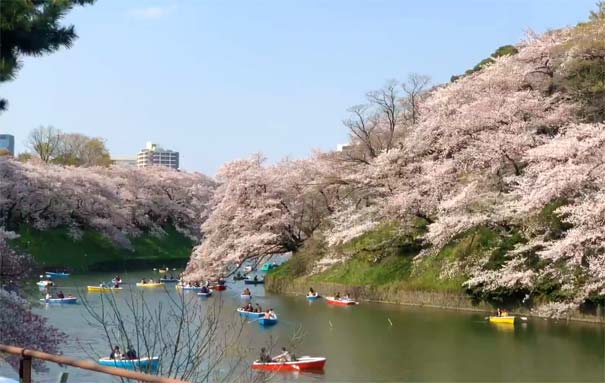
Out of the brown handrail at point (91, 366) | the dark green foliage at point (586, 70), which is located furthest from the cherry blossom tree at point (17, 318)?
the dark green foliage at point (586, 70)

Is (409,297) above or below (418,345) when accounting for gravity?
above

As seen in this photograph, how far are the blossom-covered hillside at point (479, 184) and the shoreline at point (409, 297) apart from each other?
0.53m

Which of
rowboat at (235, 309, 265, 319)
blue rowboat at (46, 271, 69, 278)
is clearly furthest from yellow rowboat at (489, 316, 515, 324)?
blue rowboat at (46, 271, 69, 278)

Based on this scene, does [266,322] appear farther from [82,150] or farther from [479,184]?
[82,150]

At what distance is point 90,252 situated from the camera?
122 feet

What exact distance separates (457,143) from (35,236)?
23.1 m

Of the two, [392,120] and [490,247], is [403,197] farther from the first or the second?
[392,120]

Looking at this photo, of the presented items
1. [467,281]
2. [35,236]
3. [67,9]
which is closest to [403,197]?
[467,281]

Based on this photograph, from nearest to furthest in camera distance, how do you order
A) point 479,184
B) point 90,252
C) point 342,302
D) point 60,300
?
1. point 479,184
2. point 342,302
3. point 60,300
4. point 90,252

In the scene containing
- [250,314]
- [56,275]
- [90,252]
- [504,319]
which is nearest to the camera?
[504,319]

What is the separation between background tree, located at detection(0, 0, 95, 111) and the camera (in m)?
6.74

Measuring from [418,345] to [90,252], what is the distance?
2526 centimetres

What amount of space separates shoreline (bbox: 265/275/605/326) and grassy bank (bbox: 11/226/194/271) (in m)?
13.3

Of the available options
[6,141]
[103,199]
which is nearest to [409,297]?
[6,141]
